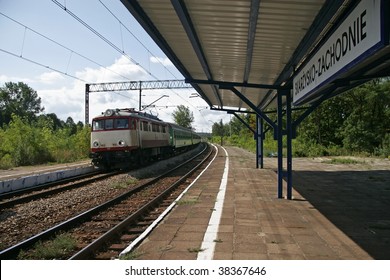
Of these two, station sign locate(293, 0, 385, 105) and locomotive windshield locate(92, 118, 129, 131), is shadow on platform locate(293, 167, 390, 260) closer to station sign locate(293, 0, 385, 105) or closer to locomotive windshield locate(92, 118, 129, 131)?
station sign locate(293, 0, 385, 105)

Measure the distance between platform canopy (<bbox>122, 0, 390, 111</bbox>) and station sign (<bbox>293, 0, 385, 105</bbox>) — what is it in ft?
0.10

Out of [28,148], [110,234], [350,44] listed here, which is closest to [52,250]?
[110,234]

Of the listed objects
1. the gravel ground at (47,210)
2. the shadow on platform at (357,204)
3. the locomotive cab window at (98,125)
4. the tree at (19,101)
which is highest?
the tree at (19,101)

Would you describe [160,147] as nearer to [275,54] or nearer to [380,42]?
[275,54]

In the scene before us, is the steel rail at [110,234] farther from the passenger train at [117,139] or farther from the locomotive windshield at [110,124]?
the locomotive windshield at [110,124]

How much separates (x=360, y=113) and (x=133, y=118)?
22.0 meters

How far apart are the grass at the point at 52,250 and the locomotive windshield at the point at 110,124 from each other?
12.1 meters

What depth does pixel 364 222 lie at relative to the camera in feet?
21.1

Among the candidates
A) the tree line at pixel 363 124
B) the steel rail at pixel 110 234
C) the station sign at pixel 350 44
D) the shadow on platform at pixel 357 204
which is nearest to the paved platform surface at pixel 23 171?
the steel rail at pixel 110 234

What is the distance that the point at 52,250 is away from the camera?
16.8 feet

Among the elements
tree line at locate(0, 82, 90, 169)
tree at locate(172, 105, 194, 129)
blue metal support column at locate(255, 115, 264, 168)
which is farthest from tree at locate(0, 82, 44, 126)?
blue metal support column at locate(255, 115, 264, 168)

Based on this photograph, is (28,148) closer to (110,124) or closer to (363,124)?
(110,124)

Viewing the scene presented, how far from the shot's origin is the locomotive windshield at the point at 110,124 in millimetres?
17625

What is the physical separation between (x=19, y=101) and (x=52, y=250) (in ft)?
337
